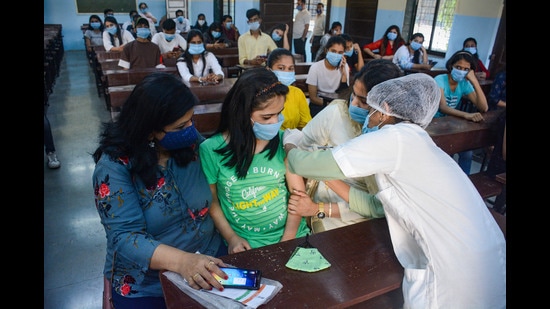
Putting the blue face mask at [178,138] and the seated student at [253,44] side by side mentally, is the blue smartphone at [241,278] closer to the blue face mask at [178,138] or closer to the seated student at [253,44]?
the blue face mask at [178,138]

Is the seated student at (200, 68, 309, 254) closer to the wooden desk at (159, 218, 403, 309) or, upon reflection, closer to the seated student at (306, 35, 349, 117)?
the wooden desk at (159, 218, 403, 309)

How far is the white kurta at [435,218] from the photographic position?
110 cm

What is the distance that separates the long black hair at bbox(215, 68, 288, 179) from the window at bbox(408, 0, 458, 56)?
8.17m

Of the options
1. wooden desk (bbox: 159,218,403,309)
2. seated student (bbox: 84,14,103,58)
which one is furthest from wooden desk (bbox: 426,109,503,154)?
seated student (bbox: 84,14,103,58)

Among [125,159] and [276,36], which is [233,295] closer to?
[125,159]

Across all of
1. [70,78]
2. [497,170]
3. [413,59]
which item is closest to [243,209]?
[497,170]

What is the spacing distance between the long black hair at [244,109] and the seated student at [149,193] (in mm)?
197

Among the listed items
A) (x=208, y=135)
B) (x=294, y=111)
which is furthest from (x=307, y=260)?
(x=208, y=135)

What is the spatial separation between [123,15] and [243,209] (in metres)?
13.2

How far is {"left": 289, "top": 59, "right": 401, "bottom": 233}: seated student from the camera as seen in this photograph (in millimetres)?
1631

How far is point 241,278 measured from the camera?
3.69 feet
